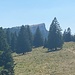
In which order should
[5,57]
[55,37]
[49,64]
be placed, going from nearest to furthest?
1. [5,57]
2. [49,64]
3. [55,37]

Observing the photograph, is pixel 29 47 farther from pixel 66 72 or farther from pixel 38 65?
pixel 66 72

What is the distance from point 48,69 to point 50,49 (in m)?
31.7

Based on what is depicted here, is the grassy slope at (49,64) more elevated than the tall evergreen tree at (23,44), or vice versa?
the tall evergreen tree at (23,44)

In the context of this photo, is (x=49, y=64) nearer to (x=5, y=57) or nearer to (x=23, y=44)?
(x=23, y=44)

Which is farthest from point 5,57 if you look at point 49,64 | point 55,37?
point 55,37

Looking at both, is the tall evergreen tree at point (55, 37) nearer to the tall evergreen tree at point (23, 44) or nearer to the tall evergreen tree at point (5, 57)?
the tall evergreen tree at point (23, 44)

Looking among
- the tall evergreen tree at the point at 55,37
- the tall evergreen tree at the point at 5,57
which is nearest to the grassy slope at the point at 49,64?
the tall evergreen tree at the point at 55,37

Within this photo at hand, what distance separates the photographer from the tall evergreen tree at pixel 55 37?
9594cm

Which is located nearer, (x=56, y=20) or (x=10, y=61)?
(x=10, y=61)

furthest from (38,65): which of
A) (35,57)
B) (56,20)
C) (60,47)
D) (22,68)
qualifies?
(56,20)

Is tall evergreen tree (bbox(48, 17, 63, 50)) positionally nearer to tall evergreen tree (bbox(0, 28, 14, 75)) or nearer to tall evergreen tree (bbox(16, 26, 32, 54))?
tall evergreen tree (bbox(16, 26, 32, 54))

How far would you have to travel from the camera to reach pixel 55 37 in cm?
9750

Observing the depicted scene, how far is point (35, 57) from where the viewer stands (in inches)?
3287

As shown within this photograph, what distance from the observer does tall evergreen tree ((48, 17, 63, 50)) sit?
95.9 metres
